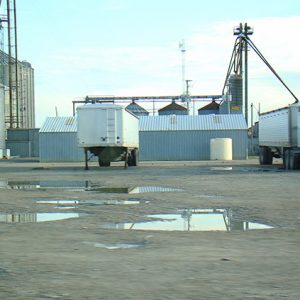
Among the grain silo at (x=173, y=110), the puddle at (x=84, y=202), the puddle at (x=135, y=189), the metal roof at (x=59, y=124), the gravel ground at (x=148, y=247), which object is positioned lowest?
the gravel ground at (x=148, y=247)

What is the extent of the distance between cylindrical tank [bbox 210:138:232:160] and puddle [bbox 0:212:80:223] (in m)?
42.8

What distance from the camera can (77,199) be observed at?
15.9 meters

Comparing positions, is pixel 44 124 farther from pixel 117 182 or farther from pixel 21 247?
pixel 21 247

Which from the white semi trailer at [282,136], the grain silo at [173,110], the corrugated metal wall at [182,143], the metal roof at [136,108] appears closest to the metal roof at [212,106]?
the grain silo at [173,110]

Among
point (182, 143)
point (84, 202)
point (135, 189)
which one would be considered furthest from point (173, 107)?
point (84, 202)

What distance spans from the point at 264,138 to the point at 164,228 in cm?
3148

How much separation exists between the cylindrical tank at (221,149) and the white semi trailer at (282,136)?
1270 cm

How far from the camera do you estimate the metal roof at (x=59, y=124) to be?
57.1 m

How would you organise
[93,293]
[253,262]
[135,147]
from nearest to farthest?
[93,293], [253,262], [135,147]

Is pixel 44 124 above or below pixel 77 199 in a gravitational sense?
above

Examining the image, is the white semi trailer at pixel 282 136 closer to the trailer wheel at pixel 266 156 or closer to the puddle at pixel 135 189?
the trailer wheel at pixel 266 156

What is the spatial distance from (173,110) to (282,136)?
171ft

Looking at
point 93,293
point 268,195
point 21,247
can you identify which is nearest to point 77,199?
point 268,195

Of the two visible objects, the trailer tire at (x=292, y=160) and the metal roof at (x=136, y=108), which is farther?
the metal roof at (x=136, y=108)
